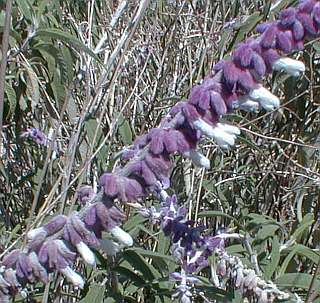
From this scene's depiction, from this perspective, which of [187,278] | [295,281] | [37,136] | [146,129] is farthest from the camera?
[146,129]

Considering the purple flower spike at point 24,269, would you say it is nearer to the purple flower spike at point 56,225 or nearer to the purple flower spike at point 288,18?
the purple flower spike at point 56,225

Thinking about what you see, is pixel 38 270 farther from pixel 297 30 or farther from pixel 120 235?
pixel 297 30

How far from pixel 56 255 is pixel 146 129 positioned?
4.71 ft

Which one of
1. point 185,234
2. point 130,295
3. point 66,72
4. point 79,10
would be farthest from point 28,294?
point 79,10

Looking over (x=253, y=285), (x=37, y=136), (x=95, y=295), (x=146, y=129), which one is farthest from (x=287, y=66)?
(x=146, y=129)

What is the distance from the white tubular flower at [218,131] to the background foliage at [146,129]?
587mm

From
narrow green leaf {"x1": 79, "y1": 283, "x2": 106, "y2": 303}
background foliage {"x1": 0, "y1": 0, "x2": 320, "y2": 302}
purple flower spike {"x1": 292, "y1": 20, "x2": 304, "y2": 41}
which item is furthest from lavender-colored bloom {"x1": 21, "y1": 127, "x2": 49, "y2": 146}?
purple flower spike {"x1": 292, "y1": 20, "x2": 304, "y2": 41}

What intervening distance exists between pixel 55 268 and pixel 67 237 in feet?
0.11

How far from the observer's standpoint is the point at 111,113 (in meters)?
1.97

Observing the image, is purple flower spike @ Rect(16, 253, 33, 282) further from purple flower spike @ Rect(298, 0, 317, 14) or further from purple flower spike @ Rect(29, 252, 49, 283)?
purple flower spike @ Rect(298, 0, 317, 14)

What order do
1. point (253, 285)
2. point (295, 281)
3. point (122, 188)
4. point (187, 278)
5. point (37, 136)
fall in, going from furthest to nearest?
point (37, 136) < point (295, 281) < point (187, 278) < point (253, 285) < point (122, 188)

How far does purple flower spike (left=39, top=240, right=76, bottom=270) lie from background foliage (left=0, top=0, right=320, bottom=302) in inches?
23.0

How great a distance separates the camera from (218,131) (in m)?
0.68

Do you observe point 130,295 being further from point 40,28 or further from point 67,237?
point 67,237
